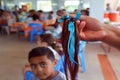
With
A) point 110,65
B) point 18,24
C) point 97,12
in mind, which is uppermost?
point 97,12

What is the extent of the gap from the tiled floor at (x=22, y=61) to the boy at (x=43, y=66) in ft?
6.08

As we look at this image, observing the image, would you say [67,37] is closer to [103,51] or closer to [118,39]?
[118,39]

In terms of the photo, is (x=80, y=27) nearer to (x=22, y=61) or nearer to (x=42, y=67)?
(x=42, y=67)

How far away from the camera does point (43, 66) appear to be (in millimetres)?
1706

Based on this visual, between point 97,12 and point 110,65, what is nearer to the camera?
point 110,65

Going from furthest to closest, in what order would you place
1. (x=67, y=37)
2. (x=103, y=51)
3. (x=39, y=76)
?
(x=103, y=51) → (x=39, y=76) → (x=67, y=37)

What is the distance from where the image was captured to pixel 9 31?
27.3 feet

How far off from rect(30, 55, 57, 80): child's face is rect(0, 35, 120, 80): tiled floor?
1881 millimetres

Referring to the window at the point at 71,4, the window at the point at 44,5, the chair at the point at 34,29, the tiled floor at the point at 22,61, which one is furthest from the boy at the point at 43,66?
the window at the point at 44,5

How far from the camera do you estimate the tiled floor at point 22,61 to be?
144 inches

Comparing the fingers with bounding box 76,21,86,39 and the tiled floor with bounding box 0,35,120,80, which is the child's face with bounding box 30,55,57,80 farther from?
the tiled floor with bounding box 0,35,120,80

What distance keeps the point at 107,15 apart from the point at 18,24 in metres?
3.08

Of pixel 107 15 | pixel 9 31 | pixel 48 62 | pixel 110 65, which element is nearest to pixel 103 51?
pixel 110 65

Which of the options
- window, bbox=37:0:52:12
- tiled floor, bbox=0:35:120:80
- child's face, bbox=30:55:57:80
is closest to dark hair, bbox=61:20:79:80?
child's face, bbox=30:55:57:80
